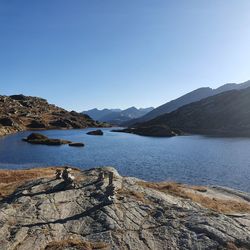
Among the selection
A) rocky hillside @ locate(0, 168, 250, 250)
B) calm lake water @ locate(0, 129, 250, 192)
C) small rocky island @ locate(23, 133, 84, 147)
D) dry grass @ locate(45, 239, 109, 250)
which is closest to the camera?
dry grass @ locate(45, 239, 109, 250)

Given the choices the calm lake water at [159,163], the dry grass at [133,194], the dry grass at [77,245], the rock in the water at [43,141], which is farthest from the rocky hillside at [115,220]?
the rock in the water at [43,141]

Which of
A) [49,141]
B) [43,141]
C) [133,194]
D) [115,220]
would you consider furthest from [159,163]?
[43,141]

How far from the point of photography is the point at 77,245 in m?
27.7

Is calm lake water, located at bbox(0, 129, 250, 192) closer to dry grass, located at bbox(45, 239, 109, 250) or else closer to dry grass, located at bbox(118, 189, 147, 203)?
dry grass, located at bbox(118, 189, 147, 203)

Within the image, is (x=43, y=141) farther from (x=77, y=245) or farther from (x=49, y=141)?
(x=77, y=245)

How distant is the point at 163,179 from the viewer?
8006 cm

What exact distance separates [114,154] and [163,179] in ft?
168

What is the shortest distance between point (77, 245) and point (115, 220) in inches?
232

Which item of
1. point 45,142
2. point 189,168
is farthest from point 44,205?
point 45,142

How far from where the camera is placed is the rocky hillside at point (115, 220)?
2872cm

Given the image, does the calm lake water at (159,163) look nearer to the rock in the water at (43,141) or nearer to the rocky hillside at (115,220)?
the rock in the water at (43,141)

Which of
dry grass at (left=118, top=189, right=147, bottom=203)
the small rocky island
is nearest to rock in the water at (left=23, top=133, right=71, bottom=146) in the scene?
the small rocky island

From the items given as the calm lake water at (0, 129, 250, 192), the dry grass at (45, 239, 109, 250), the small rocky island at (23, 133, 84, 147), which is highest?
the small rocky island at (23, 133, 84, 147)

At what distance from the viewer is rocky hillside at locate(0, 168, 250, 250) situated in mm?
28716
